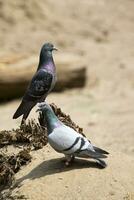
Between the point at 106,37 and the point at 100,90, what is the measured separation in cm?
325

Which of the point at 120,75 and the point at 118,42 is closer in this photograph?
the point at 120,75

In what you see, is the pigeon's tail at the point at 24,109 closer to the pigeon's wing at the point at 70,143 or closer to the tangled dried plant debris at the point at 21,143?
the tangled dried plant debris at the point at 21,143

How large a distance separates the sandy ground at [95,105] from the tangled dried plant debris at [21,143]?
0.27 ft

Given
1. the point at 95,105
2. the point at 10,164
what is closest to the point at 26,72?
the point at 95,105

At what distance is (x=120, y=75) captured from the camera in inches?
558

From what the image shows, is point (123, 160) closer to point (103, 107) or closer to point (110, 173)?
point (110, 173)

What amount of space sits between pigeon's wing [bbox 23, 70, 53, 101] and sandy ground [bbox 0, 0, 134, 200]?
0.68 metres

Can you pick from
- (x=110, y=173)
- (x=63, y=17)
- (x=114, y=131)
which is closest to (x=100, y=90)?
(x=114, y=131)

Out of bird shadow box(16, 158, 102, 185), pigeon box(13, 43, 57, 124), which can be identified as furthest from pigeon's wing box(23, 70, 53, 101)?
bird shadow box(16, 158, 102, 185)

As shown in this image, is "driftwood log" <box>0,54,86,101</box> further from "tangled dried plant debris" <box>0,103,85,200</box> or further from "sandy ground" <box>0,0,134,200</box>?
"tangled dried plant debris" <box>0,103,85,200</box>

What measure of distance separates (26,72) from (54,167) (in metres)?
5.90

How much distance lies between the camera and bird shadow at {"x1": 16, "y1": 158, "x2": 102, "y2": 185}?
6574 mm

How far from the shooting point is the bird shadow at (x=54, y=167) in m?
6.57

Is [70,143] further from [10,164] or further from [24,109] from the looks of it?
[24,109]
